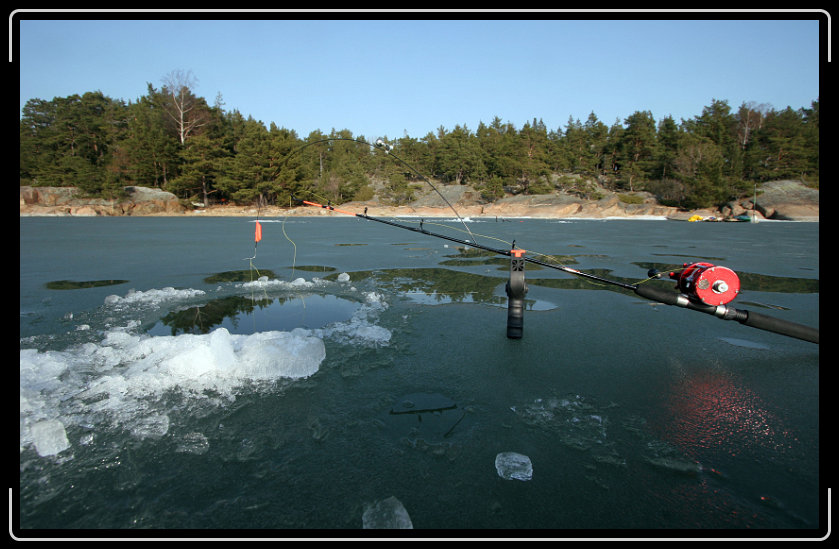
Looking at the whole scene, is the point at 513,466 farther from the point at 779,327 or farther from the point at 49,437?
the point at 779,327

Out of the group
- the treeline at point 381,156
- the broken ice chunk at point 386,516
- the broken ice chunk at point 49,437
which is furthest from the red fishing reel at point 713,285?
the treeline at point 381,156

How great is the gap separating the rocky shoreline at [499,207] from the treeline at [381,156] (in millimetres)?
1770

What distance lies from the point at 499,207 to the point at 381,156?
95.9 feet

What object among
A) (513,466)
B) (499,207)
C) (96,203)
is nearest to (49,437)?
(513,466)

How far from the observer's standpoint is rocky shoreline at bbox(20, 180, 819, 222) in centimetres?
4659

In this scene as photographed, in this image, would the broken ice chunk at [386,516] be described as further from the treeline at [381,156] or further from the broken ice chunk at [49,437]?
the treeline at [381,156]

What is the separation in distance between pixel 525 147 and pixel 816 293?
232ft

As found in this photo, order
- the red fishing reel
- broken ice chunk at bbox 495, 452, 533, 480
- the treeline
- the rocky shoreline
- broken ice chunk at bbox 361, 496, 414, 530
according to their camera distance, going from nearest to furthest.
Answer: broken ice chunk at bbox 361, 496, 414, 530
broken ice chunk at bbox 495, 452, 533, 480
the red fishing reel
the rocky shoreline
the treeline

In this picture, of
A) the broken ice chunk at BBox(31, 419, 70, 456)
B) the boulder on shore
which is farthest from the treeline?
the broken ice chunk at BBox(31, 419, 70, 456)

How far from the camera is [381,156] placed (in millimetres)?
78688

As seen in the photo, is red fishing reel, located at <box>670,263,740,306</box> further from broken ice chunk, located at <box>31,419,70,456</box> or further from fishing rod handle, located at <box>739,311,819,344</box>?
broken ice chunk, located at <box>31,419,70,456</box>

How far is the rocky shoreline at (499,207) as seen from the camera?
46594 millimetres

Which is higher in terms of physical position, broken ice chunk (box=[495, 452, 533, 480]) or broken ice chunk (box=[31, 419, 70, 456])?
broken ice chunk (box=[31, 419, 70, 456])

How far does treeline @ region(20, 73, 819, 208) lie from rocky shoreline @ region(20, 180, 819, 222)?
1770 millimetres
